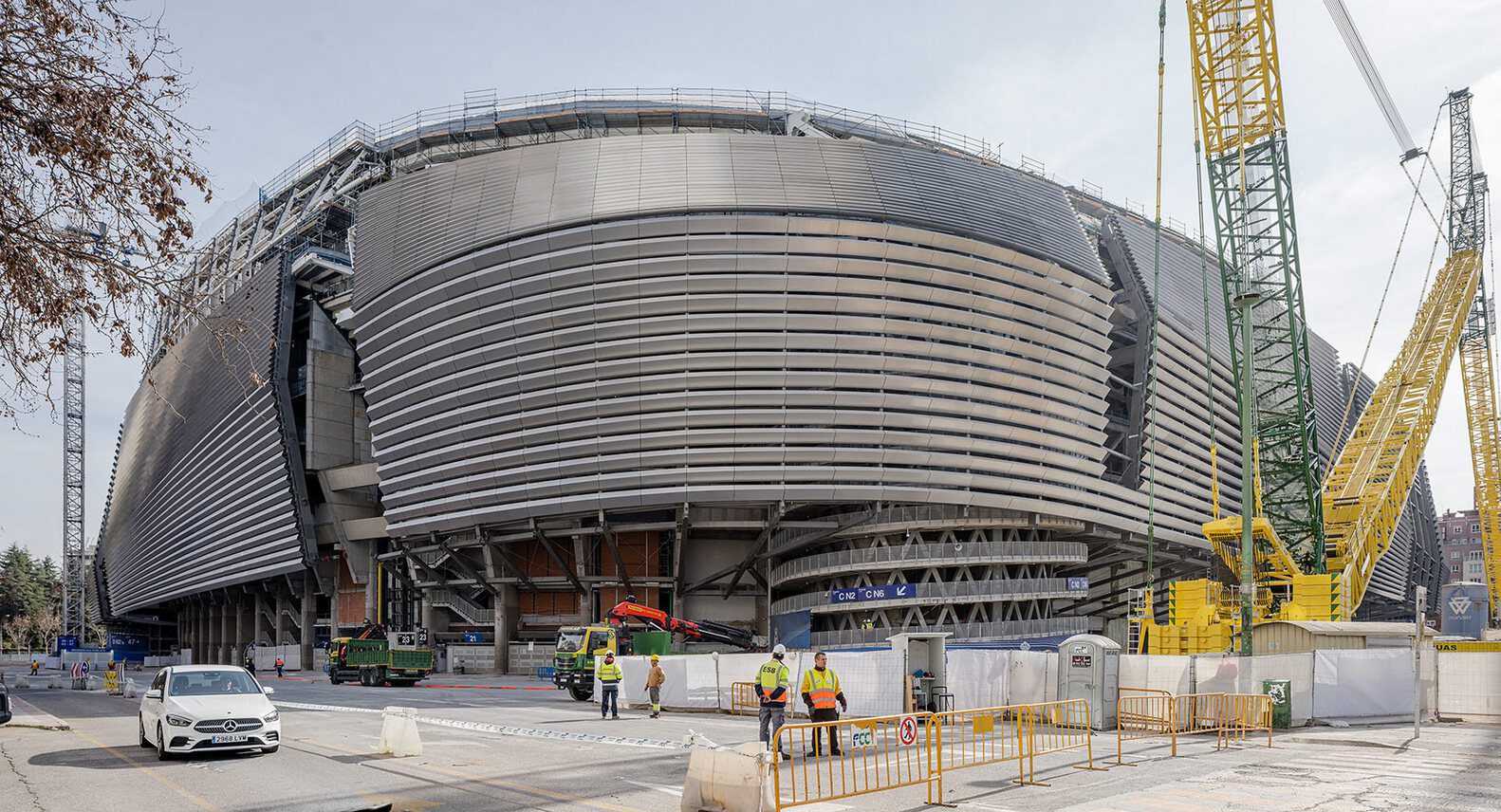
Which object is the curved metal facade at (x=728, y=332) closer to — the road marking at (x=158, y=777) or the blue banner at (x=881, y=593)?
the blue banner at (x=881, y=593)

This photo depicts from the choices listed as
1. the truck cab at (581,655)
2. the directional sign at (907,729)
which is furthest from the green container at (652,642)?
the directional sign at (907,729)

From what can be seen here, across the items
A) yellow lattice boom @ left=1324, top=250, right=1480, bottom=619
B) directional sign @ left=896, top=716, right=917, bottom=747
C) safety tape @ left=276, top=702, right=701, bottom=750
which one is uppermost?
yellow lattice boom @ left=1324, top=250, right=1480, bottom=619

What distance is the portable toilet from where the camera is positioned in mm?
22047

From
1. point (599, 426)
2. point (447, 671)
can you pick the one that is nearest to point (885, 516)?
point (599, 426)

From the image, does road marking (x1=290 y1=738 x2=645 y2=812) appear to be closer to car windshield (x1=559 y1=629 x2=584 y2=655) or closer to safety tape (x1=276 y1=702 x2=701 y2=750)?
safety tape (x1=276 y1=702 x2=701 y2=750)

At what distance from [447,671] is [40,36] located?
2530 inches

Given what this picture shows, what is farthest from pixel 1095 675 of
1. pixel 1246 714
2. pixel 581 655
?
pixel 581 655

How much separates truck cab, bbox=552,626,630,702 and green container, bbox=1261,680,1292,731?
18.3 m

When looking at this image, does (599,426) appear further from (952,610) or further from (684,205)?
(952,610)

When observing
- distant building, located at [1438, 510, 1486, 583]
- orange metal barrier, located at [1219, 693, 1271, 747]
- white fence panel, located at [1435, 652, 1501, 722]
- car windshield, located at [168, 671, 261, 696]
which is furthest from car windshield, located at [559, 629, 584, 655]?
distant building, located at [1438, 510, 1486, 583]

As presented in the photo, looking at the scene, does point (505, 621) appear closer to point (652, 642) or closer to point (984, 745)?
point (652, 642)

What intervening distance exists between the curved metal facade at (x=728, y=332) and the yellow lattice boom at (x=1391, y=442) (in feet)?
47.9

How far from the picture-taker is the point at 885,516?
59375 millimetres

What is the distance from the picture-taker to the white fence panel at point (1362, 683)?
24.5 meters
